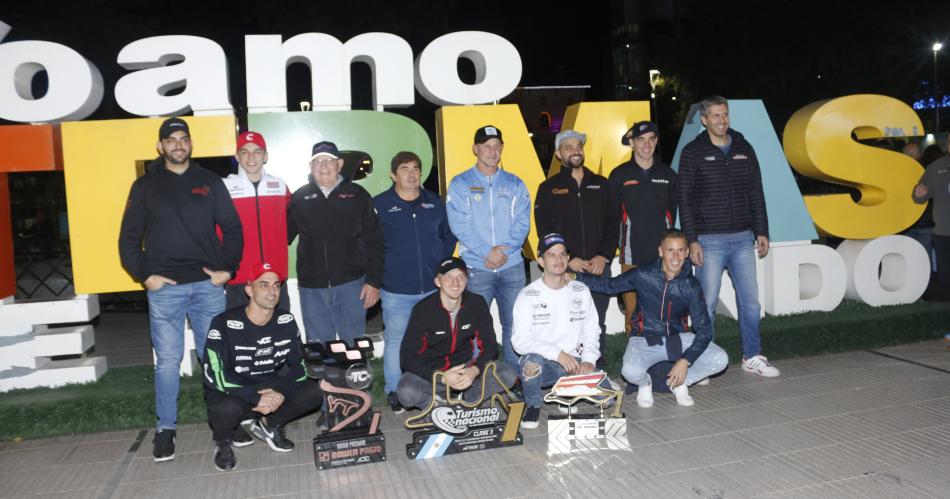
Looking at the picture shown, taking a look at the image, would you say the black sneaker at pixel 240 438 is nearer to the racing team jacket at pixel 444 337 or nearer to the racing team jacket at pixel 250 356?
the racing team jacket at pixel 250 356

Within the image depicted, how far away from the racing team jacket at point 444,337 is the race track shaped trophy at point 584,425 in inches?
24.5

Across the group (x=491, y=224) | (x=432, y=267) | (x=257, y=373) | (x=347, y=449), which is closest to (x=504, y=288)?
(x=491, y=224)

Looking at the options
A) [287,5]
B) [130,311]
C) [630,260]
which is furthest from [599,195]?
[287,5]

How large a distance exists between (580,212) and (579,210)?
0.06ft

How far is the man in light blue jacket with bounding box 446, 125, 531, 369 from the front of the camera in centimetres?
546

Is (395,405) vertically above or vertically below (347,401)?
below

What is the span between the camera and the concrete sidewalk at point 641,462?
12.9 ft

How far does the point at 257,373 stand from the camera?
4652mm

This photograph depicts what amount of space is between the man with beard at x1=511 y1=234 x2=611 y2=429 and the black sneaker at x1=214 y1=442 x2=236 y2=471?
1898 millimetres

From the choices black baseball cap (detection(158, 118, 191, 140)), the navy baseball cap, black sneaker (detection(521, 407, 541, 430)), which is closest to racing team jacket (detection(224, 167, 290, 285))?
the navy baseball cap

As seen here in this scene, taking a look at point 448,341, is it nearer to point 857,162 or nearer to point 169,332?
point 169,332

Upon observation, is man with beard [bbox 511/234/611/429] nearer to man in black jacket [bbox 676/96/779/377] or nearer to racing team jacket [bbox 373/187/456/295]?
racing team jacket [bbox 373/187/456/295]

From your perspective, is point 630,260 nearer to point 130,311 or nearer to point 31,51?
point 31,51

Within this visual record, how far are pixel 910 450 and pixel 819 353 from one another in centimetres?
241
